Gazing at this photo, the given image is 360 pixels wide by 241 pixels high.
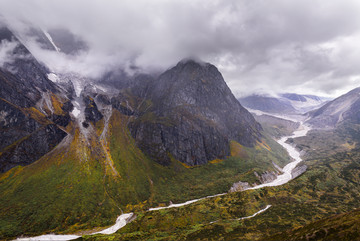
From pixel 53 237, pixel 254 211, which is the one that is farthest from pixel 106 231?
pixel 254 211

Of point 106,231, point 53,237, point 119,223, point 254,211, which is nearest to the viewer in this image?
point 53,237

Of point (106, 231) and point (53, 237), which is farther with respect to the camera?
point (106, 231)

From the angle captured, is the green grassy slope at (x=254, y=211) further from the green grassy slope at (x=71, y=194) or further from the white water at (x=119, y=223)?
the green grassy slope at (x=71, y=194)

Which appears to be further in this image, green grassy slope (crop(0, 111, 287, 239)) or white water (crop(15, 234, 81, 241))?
green grassy slope (crop(0, 111, 287, 239))

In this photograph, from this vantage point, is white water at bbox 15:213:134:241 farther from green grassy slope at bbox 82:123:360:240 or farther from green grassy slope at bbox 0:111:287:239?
green grassy slope at bbox 82:123:360:240

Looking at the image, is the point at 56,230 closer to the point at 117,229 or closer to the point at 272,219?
the point at 117,229

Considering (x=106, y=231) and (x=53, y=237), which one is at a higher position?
(x=53, y=237)

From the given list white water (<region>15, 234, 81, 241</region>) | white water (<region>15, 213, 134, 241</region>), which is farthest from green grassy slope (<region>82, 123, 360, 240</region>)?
white water (<region>15, 234, 81, 241</region>)

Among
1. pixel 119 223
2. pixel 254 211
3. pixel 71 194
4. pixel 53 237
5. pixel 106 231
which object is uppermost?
pixel 71 194

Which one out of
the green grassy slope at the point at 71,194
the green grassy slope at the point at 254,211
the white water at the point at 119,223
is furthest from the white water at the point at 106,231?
the green grassy slope at the point at 254,211

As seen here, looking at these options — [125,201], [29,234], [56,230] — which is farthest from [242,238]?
[29,234]

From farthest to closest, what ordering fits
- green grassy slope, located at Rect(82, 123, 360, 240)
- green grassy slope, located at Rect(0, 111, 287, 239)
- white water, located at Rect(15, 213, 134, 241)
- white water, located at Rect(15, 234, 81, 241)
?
green grassy slope, located at Rect(0, 111, 287, 239) < white water, located at Rect(15, 213, 134, 241) < white water, located at Rect(15, 234, 81, 241) < green grassy slope, located at Rect(82, 123, 360, 240)

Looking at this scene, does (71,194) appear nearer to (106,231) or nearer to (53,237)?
(53,237)
